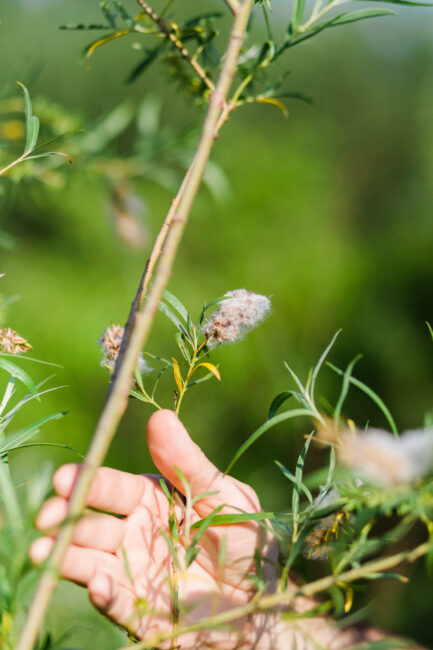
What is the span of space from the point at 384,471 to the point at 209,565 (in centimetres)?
29

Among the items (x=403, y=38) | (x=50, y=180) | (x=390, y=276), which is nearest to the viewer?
(x=50, y=180)

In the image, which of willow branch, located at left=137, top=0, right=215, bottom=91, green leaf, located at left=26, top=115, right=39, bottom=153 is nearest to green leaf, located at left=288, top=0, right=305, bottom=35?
willow branch, located at left=137, top=0, right=215, bottom=91

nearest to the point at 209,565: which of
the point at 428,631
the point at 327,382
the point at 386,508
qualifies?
the point at 386,508

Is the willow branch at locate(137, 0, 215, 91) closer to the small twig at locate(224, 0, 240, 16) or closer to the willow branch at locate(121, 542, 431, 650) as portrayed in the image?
the small twig at locate(224, 0, 240, 16)

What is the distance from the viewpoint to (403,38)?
269 cm

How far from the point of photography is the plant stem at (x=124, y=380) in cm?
21

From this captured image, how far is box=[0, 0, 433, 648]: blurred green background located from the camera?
1.87 m

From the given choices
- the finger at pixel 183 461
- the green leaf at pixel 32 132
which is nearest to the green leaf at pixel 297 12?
the green leaf at pixel 32 132

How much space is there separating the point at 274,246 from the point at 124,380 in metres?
2.27

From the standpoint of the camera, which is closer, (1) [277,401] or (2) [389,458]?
(2) [389,458]

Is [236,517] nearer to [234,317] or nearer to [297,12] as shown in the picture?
[234,317]

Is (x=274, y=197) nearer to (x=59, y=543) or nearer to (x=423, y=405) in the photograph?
(x=423, y=405)

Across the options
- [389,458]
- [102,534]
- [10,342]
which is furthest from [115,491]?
[389,458]

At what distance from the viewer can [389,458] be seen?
203mm
